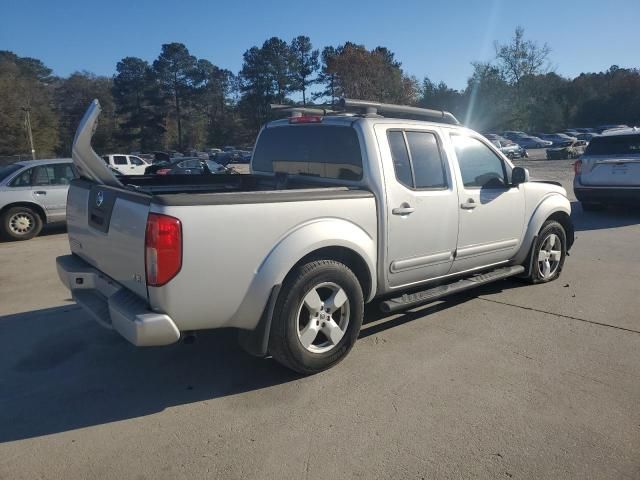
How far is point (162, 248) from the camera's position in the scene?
3062mm

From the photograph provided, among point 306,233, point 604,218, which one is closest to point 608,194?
point 604,218

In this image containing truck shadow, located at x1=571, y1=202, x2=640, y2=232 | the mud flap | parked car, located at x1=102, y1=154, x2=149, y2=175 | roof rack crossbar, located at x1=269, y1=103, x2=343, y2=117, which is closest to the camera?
the mud flap

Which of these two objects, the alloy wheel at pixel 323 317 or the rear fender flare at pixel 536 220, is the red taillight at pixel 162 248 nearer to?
the alloy wheel at pixel 323 317

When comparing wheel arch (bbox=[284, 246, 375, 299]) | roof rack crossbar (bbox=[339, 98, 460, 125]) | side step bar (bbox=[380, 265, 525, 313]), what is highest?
roof rack crossbar (bbox=[339, 98, 460, 125])

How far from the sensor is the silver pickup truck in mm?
3188

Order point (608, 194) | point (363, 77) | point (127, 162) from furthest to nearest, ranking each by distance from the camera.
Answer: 1. point (363, 77)
2. point (127, 162)
3. point (608, 194)

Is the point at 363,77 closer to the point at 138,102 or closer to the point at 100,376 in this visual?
the point at 138,102

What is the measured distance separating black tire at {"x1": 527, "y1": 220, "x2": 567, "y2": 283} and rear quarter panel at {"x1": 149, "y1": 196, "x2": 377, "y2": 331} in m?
3.08

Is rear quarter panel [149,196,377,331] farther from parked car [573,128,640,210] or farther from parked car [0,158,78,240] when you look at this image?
parked car [573,128,640,210]

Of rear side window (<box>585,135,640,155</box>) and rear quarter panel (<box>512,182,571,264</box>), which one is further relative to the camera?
rear side window (<box>585,135,640,155</box>)

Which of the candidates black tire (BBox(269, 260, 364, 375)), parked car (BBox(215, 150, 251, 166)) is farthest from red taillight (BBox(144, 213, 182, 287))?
parked car (BBox(215, 150, 251, 166))

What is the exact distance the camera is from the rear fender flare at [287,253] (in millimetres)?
3420

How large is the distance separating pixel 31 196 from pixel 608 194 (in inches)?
456

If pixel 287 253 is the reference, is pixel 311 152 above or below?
above
